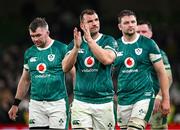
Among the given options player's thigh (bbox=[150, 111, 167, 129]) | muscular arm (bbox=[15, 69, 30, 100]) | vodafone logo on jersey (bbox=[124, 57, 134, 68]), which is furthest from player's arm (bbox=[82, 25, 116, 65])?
player's thigh (bbox=[150, 111, 167, 129])

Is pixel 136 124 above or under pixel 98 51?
under

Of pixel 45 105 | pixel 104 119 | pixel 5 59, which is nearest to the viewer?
pixel 104 119

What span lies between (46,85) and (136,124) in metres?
1.40

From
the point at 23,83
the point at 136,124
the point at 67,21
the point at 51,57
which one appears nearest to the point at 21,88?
the point at 23,83

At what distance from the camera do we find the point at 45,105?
1041 centimetres

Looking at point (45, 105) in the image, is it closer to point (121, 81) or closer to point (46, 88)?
point (46, 88)

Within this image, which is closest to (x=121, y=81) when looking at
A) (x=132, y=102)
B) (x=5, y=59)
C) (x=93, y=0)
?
(x=132, y=102)

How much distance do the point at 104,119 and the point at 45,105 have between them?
1.08 meters

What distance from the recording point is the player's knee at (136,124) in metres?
9.97

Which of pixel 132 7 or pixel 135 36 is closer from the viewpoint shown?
pixel 135 36

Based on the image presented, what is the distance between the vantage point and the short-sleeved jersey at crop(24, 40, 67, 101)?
10422mm

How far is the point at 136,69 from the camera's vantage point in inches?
404

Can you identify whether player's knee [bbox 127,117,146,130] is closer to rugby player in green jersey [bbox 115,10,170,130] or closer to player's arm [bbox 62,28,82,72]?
rugby player in green jersey [bbox 115,10,170,130]

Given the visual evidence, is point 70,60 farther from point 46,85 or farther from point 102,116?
point 46,85
